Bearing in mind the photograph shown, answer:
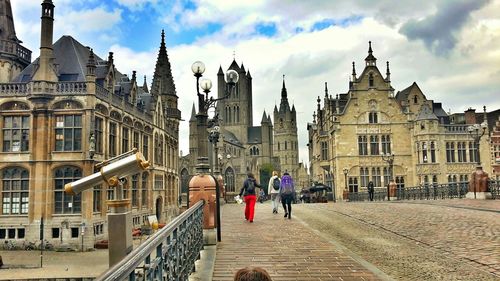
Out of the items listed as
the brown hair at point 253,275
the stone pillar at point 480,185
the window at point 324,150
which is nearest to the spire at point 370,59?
the window at point 324,150

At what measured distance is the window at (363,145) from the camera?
163 ft

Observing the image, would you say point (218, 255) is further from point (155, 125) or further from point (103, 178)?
point (155, 125)

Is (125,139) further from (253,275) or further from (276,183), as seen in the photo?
(253,275)

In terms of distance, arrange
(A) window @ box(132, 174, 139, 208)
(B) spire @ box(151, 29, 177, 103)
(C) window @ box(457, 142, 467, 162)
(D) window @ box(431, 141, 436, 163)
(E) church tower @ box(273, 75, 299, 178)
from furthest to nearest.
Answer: (E) church tower @ box(273, 75, 299, 178) → (B) spire @ box(151, 29, 177, 103) → (C) window @ box(457, 142, 467, 162) → (D) window @ box(431, 141, 436, 163) → (A) window @ box(132, 174, 139, 208)

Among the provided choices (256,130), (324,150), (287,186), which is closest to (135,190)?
(324,150)

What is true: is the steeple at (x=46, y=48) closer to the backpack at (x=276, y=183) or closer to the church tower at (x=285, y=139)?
the backpack at (x=276, y=183)

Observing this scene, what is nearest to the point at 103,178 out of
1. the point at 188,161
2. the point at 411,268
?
the point at 411,268

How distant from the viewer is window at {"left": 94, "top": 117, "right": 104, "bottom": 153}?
34.5 meters

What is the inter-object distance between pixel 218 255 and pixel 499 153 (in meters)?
50.6

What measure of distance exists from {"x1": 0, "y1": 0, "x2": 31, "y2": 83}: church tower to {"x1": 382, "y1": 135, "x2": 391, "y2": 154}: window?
127 ft

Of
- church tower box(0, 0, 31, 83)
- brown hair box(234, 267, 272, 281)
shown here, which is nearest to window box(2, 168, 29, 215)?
church tower box(0, 0, 31, 83)

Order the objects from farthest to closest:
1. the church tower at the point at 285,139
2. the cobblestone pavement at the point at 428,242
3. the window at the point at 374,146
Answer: the church tower at the point at 285,139
the window at the point at 374,146
the cobblestone pavement at the point at 428,242

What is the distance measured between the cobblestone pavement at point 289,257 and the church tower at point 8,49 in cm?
3483

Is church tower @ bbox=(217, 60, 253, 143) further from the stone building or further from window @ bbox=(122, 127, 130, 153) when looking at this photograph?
the stone building
